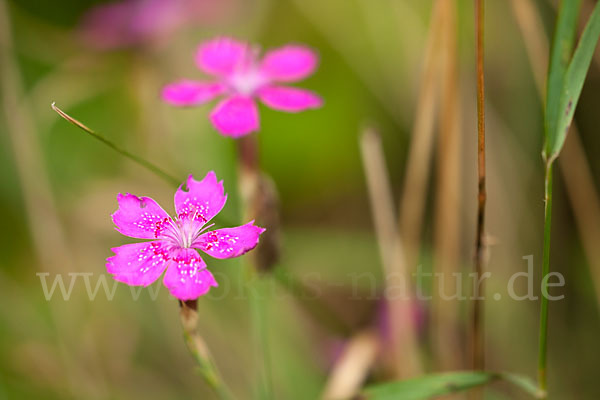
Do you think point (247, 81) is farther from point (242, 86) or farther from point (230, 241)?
point (230, 241)

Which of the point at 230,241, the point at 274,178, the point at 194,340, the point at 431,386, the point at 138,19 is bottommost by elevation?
the point at 431,386

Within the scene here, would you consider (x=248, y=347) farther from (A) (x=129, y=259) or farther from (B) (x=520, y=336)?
(A) (x=129, y=259)

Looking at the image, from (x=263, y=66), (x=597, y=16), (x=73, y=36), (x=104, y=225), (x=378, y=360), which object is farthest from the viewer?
(x=73, y=36)

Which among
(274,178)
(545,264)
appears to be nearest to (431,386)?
(545,264)

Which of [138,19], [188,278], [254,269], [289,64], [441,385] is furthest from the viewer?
[138,19]

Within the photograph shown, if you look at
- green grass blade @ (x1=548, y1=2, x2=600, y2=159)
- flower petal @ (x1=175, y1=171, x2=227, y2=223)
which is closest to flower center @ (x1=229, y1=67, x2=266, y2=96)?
flower petal @ (x1=175, y1=171, x2=227, y2=223)

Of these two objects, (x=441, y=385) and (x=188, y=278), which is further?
(x=441, y=385)

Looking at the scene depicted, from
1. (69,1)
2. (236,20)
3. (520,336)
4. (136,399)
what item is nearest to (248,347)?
(136,399)

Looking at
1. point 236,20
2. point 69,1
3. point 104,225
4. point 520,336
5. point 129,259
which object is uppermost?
point 69,1
